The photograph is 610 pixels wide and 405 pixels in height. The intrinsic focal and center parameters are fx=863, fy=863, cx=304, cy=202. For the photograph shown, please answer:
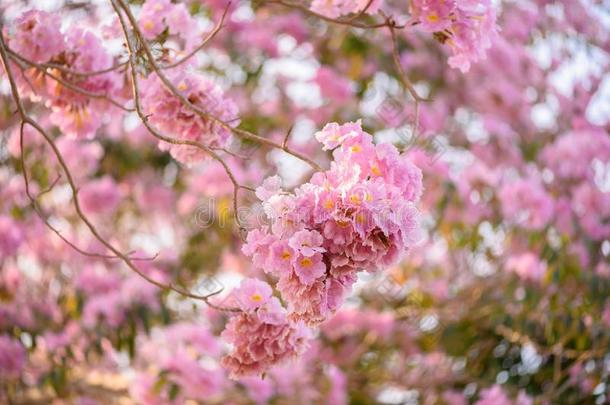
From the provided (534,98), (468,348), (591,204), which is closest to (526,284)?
(468,348)

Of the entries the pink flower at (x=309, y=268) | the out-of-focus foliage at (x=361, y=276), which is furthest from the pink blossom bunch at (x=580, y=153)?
the pink flower at (x=309, y=268)

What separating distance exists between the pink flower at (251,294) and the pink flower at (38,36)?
→ 27.0 inches

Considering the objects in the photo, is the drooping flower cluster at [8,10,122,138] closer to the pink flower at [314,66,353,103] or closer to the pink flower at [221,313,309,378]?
the pink flower at [221,313,309,378]

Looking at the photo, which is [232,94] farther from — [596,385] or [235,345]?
[235,345]

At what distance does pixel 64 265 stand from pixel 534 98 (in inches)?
95.4

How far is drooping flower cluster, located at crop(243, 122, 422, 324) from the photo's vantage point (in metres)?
1.21

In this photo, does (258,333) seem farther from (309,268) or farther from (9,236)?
(9,236)

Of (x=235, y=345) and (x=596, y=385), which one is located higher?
(x=596, y=385)

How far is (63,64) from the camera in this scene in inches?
71.9

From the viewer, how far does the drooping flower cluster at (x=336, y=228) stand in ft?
3.95

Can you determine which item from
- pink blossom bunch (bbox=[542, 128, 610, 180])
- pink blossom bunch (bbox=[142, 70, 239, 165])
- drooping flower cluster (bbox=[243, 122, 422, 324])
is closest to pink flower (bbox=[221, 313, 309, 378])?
drooping flower cluster (bbox=[243, 122, 422, 324])

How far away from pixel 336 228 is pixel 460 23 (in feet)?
1.94

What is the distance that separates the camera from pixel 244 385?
3078 mm

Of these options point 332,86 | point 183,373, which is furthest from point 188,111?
point 332,86
